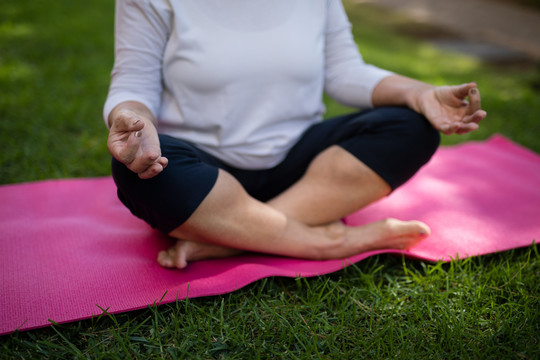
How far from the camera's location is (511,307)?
111cm

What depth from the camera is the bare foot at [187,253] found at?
1.23 m

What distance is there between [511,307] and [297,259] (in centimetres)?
54

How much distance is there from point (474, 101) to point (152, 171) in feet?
2.68

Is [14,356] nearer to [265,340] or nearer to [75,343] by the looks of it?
[75,343]

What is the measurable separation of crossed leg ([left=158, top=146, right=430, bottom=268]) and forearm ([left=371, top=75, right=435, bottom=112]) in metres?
0.23

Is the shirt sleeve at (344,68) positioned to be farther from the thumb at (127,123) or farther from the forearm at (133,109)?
the thumb at (127,123)

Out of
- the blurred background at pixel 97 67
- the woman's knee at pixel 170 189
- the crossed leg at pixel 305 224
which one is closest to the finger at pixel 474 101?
the crossed leg at pixel 305 224

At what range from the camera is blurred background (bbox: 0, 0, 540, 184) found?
2.06 m

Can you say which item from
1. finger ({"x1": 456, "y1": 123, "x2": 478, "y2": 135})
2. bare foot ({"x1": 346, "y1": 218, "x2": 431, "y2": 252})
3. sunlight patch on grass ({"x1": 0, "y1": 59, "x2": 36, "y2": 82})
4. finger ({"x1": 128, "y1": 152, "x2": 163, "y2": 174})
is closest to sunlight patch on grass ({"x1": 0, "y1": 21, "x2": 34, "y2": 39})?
sunlight patch on grass ({"x1": 0, "y1": 59, "x2": 36, "y2": 82})

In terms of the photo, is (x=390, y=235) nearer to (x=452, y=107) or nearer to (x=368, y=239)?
(x=368, y=239)

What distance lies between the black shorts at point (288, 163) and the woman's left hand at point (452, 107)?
39 mm

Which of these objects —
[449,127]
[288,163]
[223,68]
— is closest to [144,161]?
[223,68]

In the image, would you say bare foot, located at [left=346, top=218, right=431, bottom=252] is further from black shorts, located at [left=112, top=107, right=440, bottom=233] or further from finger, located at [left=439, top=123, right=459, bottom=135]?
finger, located at [left=439, top=123, right=459, bottom=135]

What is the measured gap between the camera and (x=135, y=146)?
3.20ft
